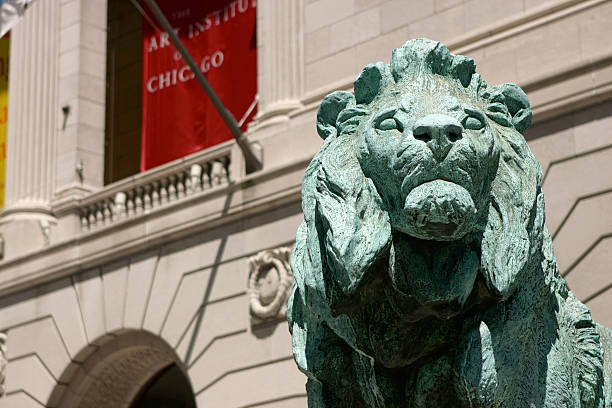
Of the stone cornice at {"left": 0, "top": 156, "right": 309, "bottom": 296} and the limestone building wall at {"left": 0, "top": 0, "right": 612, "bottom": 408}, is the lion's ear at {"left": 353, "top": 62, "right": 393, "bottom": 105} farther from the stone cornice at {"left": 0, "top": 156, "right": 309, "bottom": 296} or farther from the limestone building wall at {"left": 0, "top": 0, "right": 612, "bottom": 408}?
the stone cornice at {"left": 0, "top": 156, "right": 309, "bottom": 296}

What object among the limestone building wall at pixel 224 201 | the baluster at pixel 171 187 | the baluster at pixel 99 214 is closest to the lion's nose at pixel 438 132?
the limestone building wall at pixel 224 201

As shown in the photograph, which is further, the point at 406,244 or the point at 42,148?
the point at 42,148

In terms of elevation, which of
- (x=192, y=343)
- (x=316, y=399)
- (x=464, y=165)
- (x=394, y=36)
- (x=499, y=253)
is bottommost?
(x=316, y=399)

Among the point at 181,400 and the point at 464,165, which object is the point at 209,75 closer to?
the point at 181,400

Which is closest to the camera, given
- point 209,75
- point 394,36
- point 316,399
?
point 316,399

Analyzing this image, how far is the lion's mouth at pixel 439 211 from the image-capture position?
9.59ft

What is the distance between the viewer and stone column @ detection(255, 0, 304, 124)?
19.4 m

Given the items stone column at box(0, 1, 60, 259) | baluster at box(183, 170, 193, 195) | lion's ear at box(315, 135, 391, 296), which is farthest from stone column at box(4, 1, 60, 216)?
lion's ear at box(315, 135, 391, 296)

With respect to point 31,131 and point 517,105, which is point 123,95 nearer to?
point 31,131

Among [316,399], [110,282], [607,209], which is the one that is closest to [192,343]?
[110,282]

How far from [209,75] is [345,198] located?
1816 centimetres

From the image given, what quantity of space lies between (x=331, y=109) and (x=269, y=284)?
50.0 ft

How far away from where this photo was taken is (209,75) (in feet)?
69.2

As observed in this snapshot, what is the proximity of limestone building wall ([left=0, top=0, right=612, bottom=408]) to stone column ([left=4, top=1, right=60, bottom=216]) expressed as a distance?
1.7 inches
